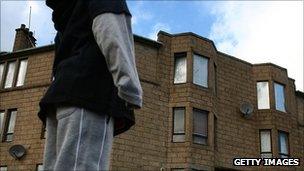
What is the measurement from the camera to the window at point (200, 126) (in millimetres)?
21516

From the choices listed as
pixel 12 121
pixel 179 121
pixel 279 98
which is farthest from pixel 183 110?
pixel 12 121

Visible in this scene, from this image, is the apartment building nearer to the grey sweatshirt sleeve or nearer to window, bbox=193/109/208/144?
window, bbox=193/109/208/144

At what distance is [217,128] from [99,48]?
20.8 meters

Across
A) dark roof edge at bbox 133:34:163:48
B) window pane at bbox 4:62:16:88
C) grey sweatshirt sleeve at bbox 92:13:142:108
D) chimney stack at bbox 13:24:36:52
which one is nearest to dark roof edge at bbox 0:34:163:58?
dark roof edge at bbox 133:34:163:48

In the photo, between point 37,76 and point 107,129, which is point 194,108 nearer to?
point 37,76

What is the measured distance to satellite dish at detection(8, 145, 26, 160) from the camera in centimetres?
2084

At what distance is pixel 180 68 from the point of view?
74.9 ft

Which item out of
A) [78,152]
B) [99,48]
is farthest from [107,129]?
[99,48]

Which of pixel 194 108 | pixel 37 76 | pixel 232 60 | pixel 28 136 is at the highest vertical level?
pixel 232 60

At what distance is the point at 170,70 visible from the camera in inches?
896

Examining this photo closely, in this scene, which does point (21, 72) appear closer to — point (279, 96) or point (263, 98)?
point (263, 98)

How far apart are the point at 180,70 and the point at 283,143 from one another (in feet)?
22.9

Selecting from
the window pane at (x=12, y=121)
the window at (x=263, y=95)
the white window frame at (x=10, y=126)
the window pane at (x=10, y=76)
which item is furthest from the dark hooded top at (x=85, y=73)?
the window at (x=263, y=95)

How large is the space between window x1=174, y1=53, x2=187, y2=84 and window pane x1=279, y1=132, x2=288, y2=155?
6403 mm
